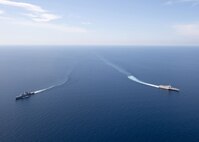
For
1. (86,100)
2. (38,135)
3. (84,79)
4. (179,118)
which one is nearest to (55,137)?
(38,135)

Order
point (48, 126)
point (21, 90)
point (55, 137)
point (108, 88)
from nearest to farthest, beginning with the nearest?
point (55, 137)
point (48, 126)
point (21, 90)
point (108, 88)

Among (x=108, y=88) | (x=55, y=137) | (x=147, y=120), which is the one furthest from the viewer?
(x=108, y=88)

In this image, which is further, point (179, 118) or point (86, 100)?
point (86, 100)

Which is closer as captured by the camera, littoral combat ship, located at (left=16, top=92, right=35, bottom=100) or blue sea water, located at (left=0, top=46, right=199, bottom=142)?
blue sea water, located at (left=0, top=46, right=199, bottom=142)

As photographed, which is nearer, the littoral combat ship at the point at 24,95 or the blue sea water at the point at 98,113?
the blue sea water at the point at 98,113

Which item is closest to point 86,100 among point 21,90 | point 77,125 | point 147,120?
point 77,125

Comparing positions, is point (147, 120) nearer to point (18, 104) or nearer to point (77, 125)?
point (77, 125)

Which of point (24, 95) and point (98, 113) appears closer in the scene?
point (98, 113)

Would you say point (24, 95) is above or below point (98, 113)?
above

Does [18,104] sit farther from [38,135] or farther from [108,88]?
[108,88]
